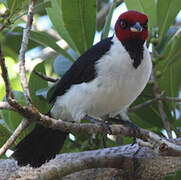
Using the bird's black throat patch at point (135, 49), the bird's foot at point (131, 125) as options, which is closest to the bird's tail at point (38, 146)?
the bird's foot at point (131, 125)

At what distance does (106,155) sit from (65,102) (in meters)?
0.67

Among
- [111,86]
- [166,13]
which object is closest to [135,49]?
[111,86]

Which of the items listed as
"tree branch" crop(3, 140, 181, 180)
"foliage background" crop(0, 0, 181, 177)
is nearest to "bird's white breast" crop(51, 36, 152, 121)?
"foliage background" crop(0, 0, 181, 177)

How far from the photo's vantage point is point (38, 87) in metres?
3.49

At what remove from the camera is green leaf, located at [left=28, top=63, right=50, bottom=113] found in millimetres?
3436

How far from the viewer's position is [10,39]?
4.80 meters

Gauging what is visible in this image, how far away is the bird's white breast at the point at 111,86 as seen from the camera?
9.96 feet

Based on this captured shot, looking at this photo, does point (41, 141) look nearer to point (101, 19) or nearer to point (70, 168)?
point (70, 168)

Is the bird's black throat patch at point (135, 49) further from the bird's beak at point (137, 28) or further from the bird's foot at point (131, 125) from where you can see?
the bird's foot at point (131, 125)

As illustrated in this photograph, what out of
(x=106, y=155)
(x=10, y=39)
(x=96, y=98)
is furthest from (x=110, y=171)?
(x=10, y=39)

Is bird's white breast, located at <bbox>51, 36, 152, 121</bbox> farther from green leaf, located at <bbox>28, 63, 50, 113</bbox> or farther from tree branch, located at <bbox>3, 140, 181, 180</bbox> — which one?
tree branch, located at <bbox>3, 140, 181, 180</bbox>

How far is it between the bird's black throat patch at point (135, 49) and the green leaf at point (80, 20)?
424mm

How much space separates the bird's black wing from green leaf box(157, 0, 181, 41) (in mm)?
483

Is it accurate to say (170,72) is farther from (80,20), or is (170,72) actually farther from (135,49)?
(80,20)
